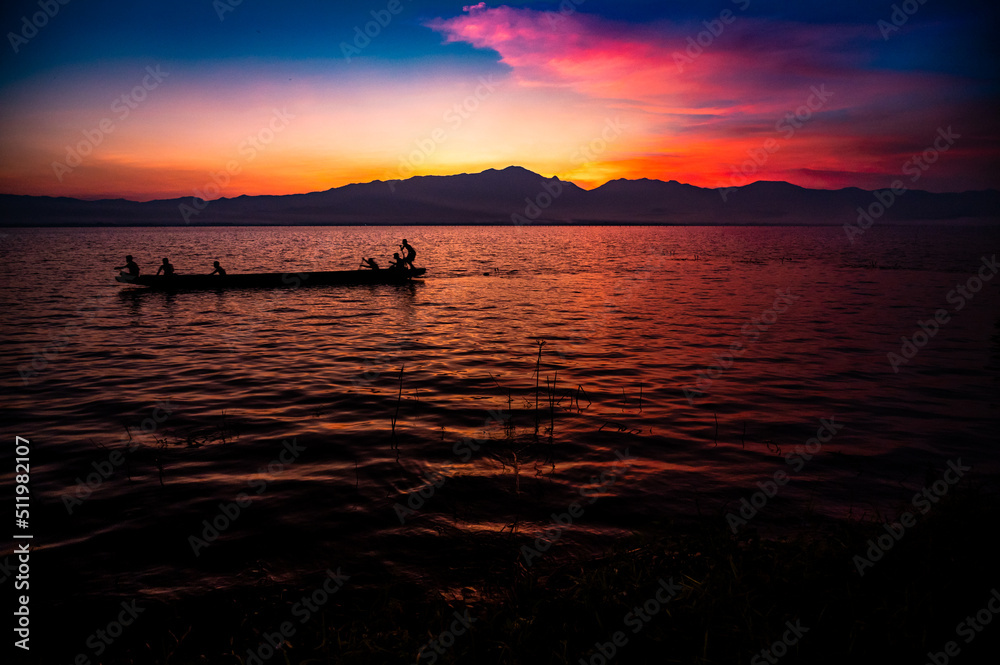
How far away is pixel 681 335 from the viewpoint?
20.8m

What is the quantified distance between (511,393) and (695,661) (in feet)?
30.1

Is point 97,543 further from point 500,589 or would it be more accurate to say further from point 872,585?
point 872,585
